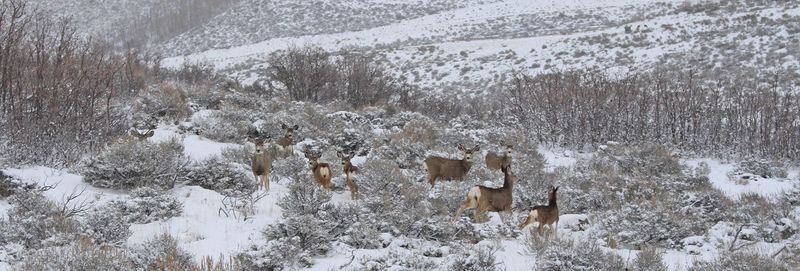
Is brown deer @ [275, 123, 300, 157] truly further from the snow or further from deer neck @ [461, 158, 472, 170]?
the snow

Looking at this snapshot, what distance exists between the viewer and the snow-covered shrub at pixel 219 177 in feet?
26.5

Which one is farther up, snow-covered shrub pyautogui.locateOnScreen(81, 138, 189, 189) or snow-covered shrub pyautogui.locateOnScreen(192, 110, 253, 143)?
snow-covered shrub pyautogui.locateOnScreen(81, 138, 189, 189)

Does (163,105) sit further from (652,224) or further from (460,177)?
(652,224)

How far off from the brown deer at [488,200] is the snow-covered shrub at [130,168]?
3409 mm

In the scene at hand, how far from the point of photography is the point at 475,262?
547 cm

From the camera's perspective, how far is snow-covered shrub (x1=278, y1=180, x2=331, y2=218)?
677 cm

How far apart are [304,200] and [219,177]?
6.06 ft

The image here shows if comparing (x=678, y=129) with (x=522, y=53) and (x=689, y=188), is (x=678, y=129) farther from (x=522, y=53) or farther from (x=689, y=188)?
(x=522, y=53)

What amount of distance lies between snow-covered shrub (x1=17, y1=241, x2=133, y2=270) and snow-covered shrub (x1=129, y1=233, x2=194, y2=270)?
13cm

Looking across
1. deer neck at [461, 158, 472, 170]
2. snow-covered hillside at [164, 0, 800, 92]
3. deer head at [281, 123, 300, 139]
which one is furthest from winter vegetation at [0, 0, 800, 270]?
snow-covered hillside at [164, 0, 800, 92]

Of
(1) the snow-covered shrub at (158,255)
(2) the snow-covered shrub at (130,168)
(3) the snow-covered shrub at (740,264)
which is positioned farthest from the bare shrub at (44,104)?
(3) the snow-covered shrub at (740,264)

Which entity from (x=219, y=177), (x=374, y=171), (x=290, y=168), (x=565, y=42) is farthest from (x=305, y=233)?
(x=565, y=42)

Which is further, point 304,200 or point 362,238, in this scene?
point 304,200

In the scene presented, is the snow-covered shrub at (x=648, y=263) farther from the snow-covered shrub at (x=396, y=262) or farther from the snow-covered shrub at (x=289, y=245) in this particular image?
the snow-covered shrub at (x=289, y=245)
